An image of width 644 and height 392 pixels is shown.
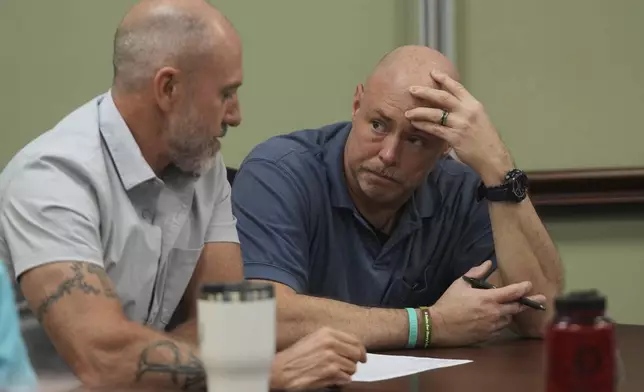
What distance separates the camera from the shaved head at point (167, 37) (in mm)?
1588

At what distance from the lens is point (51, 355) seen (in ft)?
4.92

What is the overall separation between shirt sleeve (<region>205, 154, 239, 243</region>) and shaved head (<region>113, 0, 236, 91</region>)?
0.30 meters

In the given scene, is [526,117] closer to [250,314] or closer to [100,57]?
[100,57]

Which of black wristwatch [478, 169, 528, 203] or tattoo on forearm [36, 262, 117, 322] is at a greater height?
black wristwatch [478, 169, 528, 203]

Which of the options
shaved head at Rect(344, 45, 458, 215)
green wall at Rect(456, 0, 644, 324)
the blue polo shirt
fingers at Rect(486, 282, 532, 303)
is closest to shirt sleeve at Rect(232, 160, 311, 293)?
the blue polo shirt

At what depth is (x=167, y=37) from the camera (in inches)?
62.7

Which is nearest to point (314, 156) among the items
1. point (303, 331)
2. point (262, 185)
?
point (262, 185)

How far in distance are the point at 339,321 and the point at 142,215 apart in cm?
41

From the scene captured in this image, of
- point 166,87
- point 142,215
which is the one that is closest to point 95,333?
point 142,215

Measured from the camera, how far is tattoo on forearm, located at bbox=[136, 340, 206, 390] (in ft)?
4.08

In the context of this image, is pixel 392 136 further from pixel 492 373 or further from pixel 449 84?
pixel 492 373

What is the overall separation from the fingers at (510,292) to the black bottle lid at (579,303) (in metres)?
0.98

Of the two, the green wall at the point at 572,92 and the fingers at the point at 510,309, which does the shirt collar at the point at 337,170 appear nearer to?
the fingers at the point at 510,309

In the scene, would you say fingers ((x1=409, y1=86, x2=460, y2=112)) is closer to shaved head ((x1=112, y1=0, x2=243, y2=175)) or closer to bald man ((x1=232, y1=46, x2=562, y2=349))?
bald man ((x1=232, y1=46, x2=562, y2=349))
